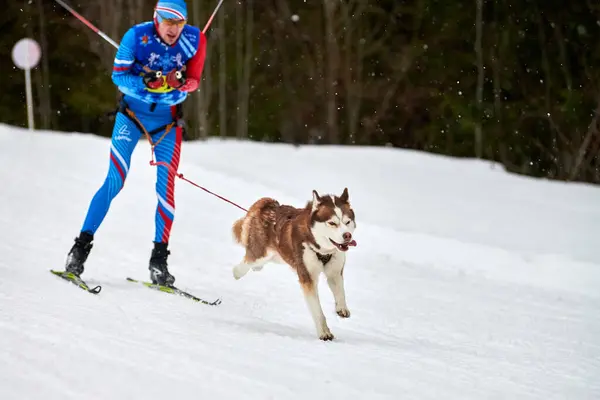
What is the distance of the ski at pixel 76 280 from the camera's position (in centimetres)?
537

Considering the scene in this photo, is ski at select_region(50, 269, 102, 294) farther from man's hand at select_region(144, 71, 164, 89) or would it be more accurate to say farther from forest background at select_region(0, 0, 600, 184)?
forest background at select_region(0, 0, 600, 184)

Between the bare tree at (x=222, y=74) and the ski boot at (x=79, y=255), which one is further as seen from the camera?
the bare tree at (x=222, y=74)

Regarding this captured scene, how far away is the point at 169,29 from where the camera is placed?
223 inches

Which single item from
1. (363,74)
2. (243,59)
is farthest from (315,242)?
(243,59)

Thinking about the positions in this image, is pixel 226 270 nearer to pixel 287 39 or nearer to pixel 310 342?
pixel 310 342

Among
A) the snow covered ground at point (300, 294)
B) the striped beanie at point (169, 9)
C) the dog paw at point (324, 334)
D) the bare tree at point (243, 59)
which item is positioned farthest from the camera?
the bare tree at point (243, 59)

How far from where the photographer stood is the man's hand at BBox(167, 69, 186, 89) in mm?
5730

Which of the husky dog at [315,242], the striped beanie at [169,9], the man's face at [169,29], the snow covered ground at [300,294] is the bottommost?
the snow covered ground at [300,294]

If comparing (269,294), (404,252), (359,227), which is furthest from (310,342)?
(359,227)

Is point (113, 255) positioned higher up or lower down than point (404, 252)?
higher up

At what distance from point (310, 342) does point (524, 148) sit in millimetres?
16352

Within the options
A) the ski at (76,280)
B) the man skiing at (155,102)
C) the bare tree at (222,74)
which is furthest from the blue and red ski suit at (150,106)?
the bare tree at (222,74)

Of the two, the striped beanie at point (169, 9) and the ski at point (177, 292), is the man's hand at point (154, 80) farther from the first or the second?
the ski at point (177, 292)

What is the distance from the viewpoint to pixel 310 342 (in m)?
4.78
